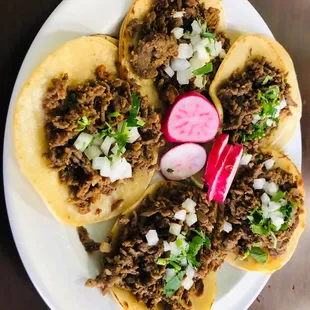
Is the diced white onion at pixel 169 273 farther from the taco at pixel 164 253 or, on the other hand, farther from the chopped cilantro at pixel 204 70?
the chopped cilantro at pixel 204 70

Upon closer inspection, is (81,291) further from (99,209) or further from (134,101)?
(134,101)

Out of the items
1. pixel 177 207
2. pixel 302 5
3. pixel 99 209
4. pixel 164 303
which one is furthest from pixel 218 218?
pixel 302 5

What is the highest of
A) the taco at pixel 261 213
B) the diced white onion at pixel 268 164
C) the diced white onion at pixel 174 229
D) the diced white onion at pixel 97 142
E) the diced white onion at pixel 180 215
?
the diced white onion at pixel 97 142

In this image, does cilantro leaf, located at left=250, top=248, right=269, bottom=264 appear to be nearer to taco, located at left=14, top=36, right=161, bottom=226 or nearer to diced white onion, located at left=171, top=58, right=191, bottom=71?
taco, located at left=14, top=36, right=161, bottom=226

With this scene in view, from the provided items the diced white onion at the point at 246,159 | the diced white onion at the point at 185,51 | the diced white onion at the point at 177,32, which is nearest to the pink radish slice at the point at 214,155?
the diced white onion at the point at 246,159

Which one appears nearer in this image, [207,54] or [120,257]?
[120,257]

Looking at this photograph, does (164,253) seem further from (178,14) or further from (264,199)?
(178,14)
